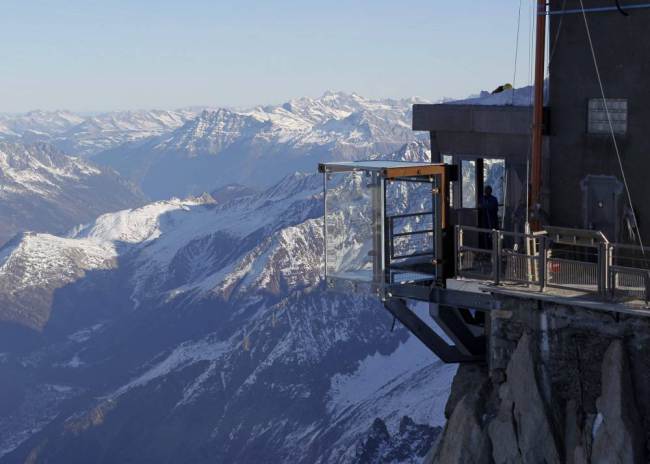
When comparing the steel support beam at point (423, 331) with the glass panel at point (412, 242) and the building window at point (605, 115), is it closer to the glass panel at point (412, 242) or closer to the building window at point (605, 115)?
the glass panel at point (412, 242)

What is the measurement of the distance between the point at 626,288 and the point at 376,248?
19.6ft

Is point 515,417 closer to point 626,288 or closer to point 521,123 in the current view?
point 626,288

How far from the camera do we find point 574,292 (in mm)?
23281

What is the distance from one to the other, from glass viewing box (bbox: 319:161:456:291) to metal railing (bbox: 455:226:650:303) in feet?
3.62

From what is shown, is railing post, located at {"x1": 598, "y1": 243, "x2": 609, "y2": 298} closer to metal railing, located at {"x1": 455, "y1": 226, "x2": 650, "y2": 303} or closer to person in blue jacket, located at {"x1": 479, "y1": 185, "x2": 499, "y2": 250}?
metal railing, located at {"x1": 455, "y1": 226, "x2": 650, "y2": 303}

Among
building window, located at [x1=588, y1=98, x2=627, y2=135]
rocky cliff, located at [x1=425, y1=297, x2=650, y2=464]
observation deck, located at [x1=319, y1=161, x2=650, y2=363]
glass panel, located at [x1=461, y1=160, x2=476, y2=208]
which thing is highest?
building window, located at [x1=588, y1=98, x2=627, y2=135]

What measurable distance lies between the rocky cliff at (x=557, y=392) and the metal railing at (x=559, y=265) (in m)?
0.59

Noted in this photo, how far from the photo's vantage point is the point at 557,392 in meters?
23.0

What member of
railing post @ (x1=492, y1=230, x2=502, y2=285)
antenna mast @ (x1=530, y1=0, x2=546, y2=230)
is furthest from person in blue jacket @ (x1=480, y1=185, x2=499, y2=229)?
railing post @ (x1=492, y1=230, x2=502, y2=285)

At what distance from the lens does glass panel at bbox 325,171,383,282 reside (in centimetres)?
2686

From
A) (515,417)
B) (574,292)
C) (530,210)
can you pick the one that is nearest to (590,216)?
(530,210)

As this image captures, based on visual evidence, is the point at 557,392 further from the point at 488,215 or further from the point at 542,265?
the point at 488,215

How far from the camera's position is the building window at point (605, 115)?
24.7 meters

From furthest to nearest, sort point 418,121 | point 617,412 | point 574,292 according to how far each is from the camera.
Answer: point 418,121, point 574,292, point 617,412
